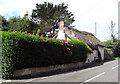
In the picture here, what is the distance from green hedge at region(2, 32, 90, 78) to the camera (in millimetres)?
7957

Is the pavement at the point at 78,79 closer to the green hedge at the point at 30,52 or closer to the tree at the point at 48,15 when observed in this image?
the green hedge at the point at 30,52

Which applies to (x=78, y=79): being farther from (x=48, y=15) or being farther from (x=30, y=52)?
(x=48, y=15)

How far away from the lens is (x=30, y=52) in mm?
9250

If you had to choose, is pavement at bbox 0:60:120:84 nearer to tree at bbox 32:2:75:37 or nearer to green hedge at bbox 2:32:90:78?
green hedge at bbox 2:32:90:78

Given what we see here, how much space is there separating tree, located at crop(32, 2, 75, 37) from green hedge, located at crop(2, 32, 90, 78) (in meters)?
19.9

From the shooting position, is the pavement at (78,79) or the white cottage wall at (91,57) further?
the white cottage wall at (91,57)

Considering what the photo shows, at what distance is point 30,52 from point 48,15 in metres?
26.5

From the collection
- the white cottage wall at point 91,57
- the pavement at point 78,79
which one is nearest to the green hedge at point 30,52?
the pavement at point 78,79

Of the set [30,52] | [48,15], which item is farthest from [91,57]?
[48,15]

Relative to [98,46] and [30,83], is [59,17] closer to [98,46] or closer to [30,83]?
[98,46]

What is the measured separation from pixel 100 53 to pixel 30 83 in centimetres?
2204

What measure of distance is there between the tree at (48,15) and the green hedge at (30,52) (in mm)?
19937

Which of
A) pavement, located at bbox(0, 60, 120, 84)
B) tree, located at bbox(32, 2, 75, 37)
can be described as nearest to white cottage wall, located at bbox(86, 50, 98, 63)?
pavement, located at bbox(0, 60, 120, 84)

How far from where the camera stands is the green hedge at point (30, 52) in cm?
796
